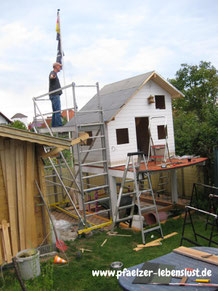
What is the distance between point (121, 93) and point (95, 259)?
7.44 m

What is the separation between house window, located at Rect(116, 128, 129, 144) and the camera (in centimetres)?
1193

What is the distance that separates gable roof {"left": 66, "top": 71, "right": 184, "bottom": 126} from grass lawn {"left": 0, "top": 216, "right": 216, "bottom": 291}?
15.5ft

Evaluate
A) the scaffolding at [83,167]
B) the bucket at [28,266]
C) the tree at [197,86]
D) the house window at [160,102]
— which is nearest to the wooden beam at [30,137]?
the scaffolding at [83,167]

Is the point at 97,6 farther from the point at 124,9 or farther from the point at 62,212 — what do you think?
the point at 62,212

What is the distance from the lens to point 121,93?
12711 mm

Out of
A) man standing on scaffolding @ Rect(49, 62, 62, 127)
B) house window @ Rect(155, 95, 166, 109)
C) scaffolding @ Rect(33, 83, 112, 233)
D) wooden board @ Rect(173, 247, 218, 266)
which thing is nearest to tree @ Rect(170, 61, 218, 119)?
house window @ Rect(155, 95, 166, 109)

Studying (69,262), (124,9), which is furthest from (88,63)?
(69,262)

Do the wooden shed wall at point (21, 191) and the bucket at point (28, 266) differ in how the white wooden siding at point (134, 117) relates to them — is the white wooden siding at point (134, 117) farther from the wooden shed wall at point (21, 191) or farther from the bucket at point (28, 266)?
the bucket at point (28, 266)

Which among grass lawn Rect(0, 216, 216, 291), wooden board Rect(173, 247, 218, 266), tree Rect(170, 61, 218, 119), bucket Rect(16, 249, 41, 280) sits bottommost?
grass lawn Rect(0, 216, 216, 291)

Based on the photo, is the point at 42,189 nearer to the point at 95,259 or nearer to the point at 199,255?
the point at 95,259

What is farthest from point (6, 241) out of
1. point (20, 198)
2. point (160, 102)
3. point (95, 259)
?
point (160, 102)

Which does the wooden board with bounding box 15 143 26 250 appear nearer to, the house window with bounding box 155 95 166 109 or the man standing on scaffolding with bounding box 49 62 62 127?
the man standing on scaffolding with bounding box 49 62 62 127

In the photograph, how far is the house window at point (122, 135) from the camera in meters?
11.9

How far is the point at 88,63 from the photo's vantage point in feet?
57.2
